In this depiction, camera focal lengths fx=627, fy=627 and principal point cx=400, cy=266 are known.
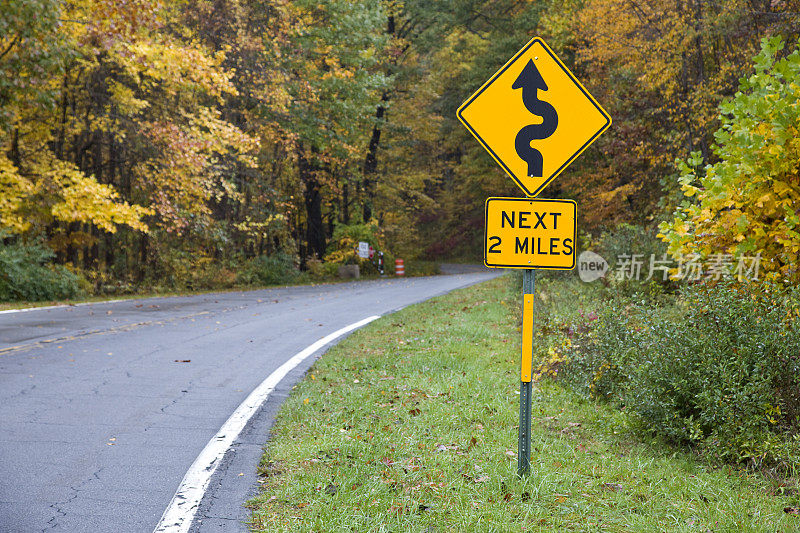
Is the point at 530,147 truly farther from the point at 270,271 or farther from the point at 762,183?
the point at 270,271

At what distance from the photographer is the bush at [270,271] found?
22312 millimetres

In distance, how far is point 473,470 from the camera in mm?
4418

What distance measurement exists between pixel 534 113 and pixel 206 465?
3416 mm

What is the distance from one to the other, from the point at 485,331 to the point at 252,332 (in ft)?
12.7

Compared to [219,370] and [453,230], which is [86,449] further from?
[453,230]

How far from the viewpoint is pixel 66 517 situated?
12.1 feet

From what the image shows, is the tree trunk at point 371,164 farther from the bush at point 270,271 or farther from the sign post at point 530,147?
the sign post at point 530,147

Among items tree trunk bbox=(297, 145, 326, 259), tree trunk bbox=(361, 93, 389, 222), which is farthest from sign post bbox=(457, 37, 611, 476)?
tree trunk bbox=(361, 93, 389, 222)

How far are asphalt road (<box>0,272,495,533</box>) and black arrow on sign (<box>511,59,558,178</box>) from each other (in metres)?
2.92

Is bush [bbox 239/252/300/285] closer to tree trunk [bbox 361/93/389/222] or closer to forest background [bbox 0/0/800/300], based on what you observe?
forest background [bbox 0/0/800/300]

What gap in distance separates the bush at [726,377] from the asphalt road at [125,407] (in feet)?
10.2

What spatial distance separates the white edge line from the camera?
146 inches

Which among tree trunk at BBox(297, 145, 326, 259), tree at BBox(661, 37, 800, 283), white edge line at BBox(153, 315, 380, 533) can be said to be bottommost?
white edge line at BBox(153, 315, 380, 533)

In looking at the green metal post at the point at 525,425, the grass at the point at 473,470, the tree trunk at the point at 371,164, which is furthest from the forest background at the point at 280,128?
the green metal post at the point at 525,425
